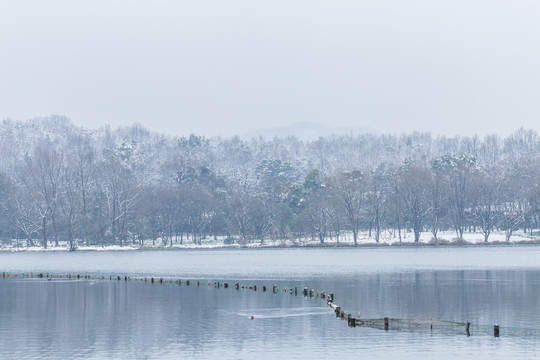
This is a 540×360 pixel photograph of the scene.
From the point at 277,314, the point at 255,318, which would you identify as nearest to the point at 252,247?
the point at 277,314

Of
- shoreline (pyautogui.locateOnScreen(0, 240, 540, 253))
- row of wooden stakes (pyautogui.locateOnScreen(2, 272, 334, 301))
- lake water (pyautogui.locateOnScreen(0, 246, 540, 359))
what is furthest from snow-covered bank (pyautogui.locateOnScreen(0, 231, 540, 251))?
row of wooden stakes (pyautogui.locateOnScreen(2, 272, 334, 301))

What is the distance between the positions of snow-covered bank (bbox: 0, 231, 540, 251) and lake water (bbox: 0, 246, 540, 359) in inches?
2125

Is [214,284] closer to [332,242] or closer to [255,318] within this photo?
[255,318]

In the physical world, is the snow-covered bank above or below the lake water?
above

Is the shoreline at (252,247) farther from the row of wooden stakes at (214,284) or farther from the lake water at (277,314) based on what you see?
the row of wooden stakes at (214,284)

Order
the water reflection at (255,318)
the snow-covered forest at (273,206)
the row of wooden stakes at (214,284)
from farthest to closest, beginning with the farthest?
the snow-covered forest at (273,206), the row of wooden stakes at (214,284), the water reflection at (255,318)

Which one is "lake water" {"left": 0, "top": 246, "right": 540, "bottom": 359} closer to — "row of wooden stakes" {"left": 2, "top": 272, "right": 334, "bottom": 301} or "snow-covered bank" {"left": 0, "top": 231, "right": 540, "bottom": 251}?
"row of wooden stakes" {"left": 2, "top": 272, "right": 334, "bottom": 301}

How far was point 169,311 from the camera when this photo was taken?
66.9 metres

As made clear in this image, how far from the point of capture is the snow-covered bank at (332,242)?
171m

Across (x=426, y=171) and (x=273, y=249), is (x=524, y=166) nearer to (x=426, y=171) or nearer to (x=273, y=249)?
(x=426, y=171)

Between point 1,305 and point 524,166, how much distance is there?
146 metres

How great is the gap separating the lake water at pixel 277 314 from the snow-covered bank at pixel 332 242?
54.0m

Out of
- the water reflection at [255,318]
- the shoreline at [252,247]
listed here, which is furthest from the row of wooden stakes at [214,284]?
the shoreline at [252,247]

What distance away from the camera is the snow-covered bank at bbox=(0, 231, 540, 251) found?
560 feet
